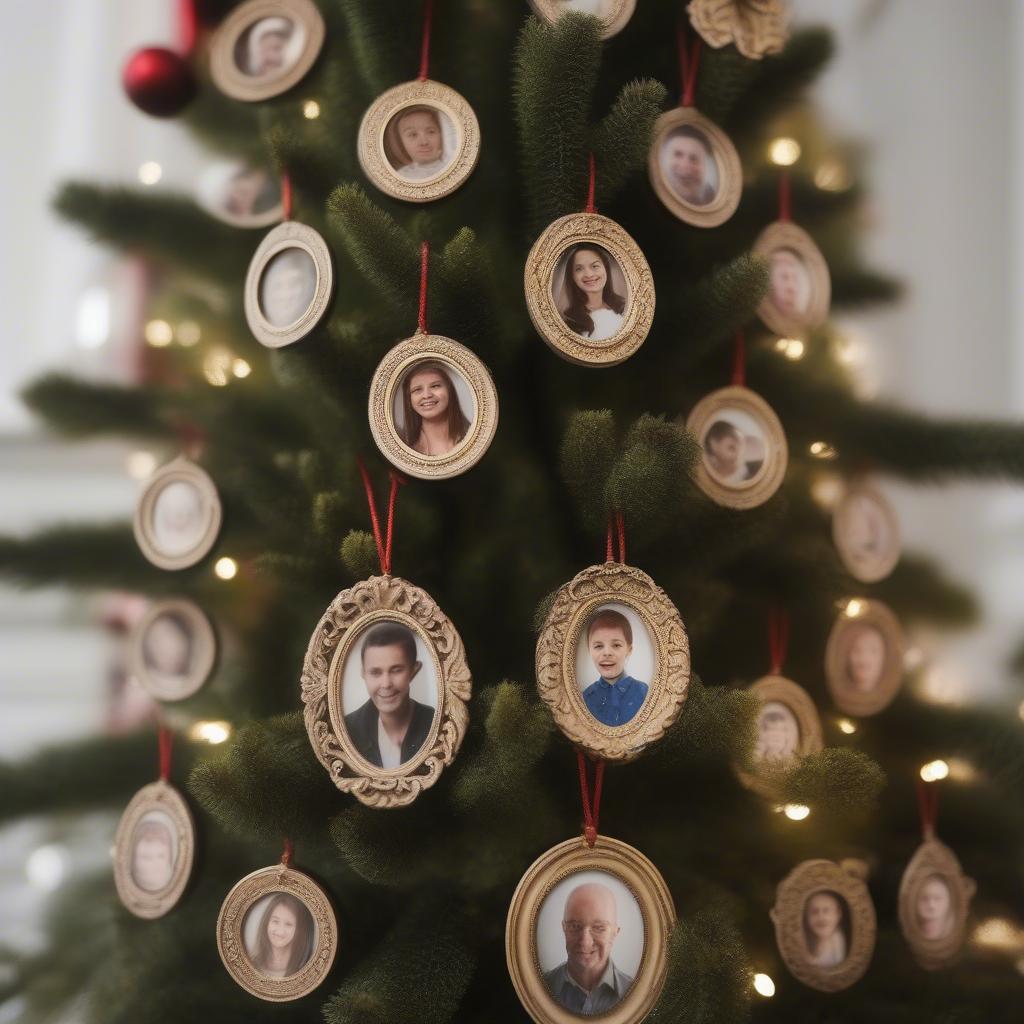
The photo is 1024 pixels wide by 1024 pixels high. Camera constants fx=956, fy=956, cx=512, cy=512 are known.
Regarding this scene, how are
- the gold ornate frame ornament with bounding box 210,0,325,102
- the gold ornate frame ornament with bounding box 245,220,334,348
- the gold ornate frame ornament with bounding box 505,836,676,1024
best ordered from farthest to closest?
the gold ornate frame ornament with bounding box 210,0,325,102
the gold ornate frame ornament with bounding box 245,220,334,348
the gold ornate frame ornament with bounding box 505,836,676,1024

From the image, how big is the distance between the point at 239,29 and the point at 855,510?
0.64m

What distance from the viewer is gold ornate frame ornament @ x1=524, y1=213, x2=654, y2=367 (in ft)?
1.94

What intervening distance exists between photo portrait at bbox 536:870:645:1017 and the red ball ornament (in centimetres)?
72

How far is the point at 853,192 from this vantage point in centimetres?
84

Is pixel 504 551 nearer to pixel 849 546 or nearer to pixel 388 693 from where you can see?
pixel 388 693

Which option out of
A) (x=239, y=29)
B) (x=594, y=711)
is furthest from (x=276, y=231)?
(x=594, y=711)

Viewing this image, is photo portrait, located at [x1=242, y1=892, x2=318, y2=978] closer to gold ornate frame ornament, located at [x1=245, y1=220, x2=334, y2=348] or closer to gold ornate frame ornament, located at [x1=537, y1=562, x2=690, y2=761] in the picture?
gold ornate frame ornament, located at [x1=537, y1=562, x2=690, y2=761]

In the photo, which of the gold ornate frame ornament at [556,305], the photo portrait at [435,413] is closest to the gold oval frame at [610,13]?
the gold ornate frame ornament at [556,305]

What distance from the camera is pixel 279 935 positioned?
583 mm

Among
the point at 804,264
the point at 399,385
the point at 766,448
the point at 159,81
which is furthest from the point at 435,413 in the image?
the point at 159,81

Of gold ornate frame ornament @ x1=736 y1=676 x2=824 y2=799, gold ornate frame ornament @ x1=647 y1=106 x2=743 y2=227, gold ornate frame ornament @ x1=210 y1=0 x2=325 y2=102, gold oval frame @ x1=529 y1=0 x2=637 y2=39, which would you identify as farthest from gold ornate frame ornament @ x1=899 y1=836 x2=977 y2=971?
gold ornate frame ornament @ x1=210 y1=0 x2=325 y2=102

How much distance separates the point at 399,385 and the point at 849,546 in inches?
15.9

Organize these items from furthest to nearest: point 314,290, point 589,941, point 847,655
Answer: point 847,655, point 314,290, point 589,941

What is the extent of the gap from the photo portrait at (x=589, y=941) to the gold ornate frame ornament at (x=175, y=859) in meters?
0.29
